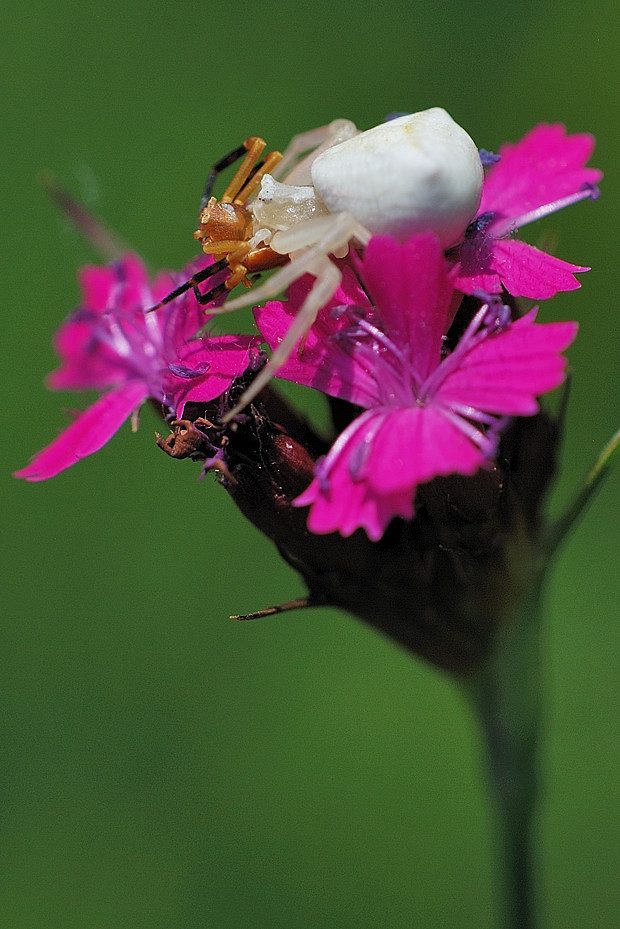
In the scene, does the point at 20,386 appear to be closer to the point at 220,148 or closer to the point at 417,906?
the point at 220,148

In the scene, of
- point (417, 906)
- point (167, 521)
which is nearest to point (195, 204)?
point (167, 521)

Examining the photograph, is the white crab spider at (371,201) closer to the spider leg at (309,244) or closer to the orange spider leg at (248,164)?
the spider leg at (309,244)

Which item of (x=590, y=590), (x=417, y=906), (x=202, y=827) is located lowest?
(x=417, y=906)

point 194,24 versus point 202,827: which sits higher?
point 194,24

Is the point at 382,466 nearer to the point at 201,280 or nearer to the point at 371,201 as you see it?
the point at 371,201

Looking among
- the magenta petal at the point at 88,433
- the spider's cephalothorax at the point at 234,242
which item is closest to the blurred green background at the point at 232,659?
the magenta petal at the point at 88,433

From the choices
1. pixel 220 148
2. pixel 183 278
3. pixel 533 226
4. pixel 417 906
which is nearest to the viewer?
pixel 183 278

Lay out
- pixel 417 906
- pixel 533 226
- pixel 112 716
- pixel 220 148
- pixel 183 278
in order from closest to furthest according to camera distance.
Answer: pixel 183 278, pixel 417 906, pixel 112 716, pixel 533 226, pixel 220 148

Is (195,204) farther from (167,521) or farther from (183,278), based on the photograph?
(183,278)

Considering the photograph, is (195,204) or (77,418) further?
(195,204)
